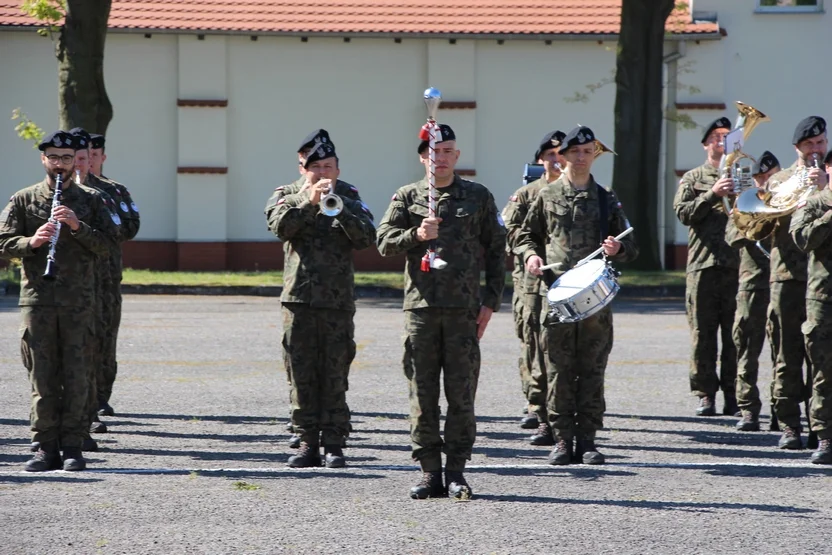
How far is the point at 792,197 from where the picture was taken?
982 cm

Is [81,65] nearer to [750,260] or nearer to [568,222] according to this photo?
[750,260]

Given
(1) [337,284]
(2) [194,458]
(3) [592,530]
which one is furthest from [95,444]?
(3) [592,530]

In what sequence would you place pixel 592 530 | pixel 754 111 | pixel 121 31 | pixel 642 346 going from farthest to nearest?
1. pixel 121 31
2. pixel 642 346
3. pixel 754 111
4. pixel 592 530

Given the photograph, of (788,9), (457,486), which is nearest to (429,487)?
(457,486)

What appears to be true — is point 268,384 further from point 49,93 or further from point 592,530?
point 49,93

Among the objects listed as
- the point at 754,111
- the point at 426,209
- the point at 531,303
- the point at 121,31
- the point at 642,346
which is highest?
the point at 121,31

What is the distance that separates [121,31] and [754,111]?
812 inches

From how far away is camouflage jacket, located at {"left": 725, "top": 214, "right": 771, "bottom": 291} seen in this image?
36.3 ft

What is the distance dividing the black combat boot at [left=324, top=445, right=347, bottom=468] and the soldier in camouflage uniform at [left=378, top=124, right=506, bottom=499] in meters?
0.96

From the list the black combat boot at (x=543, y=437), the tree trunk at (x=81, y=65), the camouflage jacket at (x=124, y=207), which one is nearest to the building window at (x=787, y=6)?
the tree trunk at (x=81, y=65)

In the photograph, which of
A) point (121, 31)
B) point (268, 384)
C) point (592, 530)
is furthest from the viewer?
point (121, 31)

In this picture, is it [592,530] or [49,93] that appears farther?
[49,93]

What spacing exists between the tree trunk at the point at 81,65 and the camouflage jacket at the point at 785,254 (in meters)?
14.6

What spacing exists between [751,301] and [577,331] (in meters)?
2.57
